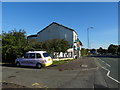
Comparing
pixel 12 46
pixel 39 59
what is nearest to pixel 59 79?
pixel 39 59

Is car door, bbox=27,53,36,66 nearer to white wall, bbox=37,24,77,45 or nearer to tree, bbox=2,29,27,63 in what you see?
tree, bbox=2,29,27,63

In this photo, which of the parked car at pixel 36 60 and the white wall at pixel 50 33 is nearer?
the parked car at pixel 36 60

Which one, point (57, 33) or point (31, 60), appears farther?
point (57, 33)

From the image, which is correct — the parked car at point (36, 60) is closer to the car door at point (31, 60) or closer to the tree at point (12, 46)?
the car door at point (31, 60)

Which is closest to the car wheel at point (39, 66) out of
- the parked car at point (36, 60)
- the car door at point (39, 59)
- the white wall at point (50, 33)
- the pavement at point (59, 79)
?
the parked car at point (36, 60)

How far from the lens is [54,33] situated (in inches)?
1368

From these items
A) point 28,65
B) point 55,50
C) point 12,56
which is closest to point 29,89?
point 28,65

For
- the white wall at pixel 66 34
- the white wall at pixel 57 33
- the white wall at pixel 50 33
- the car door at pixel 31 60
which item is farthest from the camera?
the white wall at pixel 50 33

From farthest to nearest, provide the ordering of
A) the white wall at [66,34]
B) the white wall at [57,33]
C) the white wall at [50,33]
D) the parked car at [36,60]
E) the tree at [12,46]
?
the white wall at [50,33], the white wall at [57,33], the white wall at [66,34], the tree at [12,46], the parked car at [36,60]

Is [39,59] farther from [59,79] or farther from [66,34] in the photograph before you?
[66,34]

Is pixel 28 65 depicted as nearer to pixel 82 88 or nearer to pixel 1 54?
pixel 1 54

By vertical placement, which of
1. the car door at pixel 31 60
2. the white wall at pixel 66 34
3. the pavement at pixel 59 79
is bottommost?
the pavement at pixel 59 79

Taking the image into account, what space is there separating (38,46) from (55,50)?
12.6 ft

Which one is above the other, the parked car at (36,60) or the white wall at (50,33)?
the white wall at (50,33)
